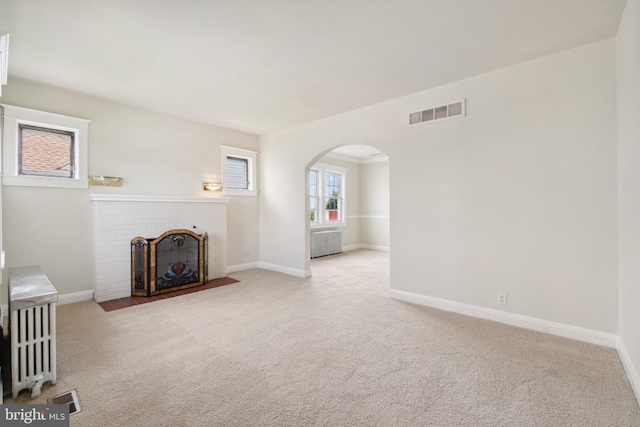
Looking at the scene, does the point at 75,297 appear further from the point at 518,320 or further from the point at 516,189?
the point at 516,189

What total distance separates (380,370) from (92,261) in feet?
13.4

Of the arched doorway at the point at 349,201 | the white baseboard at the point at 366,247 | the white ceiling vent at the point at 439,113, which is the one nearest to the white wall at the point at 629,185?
the white ceiling vent at the point at 439,113

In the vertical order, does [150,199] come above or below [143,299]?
above

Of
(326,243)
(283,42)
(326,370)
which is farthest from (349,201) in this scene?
(326,370)

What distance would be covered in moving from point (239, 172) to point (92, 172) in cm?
243

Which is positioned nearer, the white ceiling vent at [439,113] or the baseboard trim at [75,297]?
the white ceiling vent at [439,113]

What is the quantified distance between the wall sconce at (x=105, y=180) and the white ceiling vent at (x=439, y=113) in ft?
13.9

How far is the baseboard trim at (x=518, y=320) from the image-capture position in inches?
104

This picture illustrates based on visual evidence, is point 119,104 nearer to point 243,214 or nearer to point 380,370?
point 243,214

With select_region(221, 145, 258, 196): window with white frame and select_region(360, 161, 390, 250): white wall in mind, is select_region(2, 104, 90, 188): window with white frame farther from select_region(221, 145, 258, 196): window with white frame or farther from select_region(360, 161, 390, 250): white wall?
select_region(360, 161, 390, 250): white wall

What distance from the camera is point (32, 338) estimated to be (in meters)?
2.02

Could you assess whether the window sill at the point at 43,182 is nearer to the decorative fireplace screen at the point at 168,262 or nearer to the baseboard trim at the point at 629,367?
the decorative fireplace screen at the point at 168,262

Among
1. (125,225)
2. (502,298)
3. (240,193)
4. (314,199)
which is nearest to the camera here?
(502,298)

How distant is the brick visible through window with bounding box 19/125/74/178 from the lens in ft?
11.7
